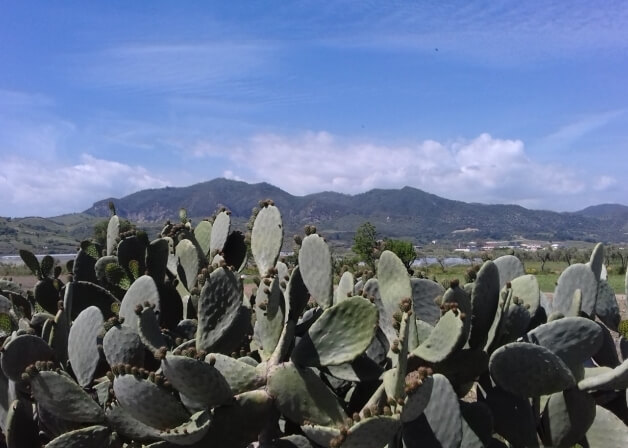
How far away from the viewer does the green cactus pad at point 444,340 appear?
1881mm

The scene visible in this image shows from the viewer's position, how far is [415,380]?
1.73 m

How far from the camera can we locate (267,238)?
2.60 m

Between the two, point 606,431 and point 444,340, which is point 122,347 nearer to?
point 444,340

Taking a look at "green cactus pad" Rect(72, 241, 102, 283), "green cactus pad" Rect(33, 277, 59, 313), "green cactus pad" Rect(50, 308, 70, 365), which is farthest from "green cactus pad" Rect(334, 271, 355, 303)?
"green cactus pad" Rect(33, 277, 59, 313)

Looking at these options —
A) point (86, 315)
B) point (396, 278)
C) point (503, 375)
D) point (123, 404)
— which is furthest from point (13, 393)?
point (503, 375)

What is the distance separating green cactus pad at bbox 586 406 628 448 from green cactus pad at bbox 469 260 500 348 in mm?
476

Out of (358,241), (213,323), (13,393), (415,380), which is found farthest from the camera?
(358,241)

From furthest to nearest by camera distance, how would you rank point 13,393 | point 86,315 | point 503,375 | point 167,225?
point 167,225, point 13,393, point 86,315, point 503,375

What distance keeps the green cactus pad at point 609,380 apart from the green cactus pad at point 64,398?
1.66m

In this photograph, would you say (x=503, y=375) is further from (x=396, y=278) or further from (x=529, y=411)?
(x=396, y=278)

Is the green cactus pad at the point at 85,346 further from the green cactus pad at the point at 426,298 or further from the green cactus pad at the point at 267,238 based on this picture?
the green cactus pad at the point at 426,298

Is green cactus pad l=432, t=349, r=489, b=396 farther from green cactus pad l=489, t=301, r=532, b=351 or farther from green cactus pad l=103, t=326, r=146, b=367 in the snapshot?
green cactus pad l=103, t=326, r=146, b=367

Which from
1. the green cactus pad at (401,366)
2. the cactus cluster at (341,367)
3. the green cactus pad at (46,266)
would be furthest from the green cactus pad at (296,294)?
the green cactus pad at (46,266)

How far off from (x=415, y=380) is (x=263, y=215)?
3.68 ft
